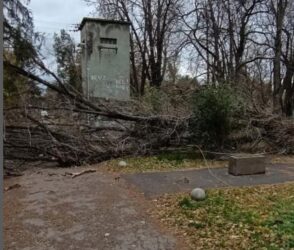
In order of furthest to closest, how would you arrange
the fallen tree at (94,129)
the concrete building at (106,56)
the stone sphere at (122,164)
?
the concrete building at (106,56), the fallen tree at (94,129), the stone sphere at (122,164)

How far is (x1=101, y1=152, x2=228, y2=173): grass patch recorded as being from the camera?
29.3 feet

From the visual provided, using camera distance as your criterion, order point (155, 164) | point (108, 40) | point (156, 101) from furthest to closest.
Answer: point (108, 40), point (156, 101), point (155, 164)

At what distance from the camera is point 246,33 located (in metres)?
19.0

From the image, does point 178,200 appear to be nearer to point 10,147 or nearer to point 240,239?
point 240,239

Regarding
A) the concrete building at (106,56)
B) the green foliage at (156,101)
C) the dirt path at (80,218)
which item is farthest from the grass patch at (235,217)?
the concrete building at (106,56)

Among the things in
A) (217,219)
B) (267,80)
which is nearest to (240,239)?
(217,219)

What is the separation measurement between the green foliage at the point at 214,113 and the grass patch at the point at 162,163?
0.62 metres

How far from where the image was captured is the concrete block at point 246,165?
7938 millimetres

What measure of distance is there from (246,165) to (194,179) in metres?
1.13

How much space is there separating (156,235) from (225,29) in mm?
16321

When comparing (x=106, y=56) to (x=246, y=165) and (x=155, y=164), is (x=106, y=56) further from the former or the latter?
(x=246, y=165)

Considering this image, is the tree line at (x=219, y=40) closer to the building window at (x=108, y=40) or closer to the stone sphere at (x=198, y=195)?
the building window at (x=108, y=40)

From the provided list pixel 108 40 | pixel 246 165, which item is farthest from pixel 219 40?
pixel 246 165

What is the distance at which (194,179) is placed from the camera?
7602mm
